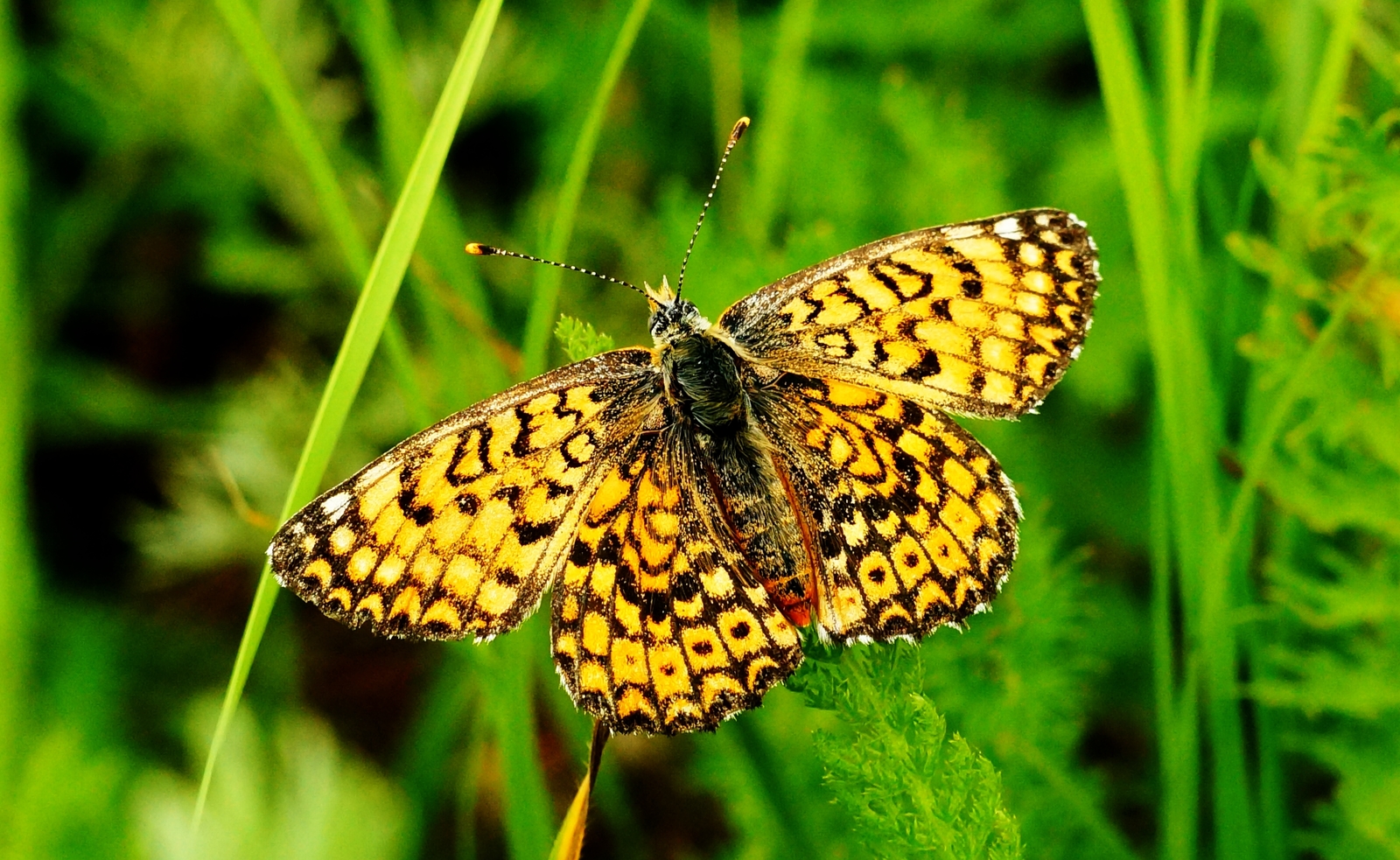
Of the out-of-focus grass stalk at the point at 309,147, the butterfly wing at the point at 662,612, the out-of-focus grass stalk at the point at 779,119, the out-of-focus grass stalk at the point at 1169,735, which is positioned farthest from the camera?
A: the out-of-focus grass stalk at the point at 779,119

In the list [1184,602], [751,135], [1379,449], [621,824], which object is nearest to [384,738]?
[621,824]

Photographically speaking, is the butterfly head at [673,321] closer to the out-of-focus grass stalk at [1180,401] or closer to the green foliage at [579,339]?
the green foliage at [579,339]

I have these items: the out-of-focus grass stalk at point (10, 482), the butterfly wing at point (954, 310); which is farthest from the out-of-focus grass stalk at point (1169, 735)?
the out-of-focus grass stalk at point (10, 482)

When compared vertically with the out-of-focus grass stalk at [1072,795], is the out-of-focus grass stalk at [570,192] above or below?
above

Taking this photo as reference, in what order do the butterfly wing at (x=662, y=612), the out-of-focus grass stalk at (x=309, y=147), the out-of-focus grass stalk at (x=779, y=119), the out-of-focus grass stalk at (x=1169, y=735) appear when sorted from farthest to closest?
the out-of-focus grass stalk at (x=779, y=119) < the out-of-focus grass stalk at (x=1169, y=735) < the out-of-focus grass stalk at (x=309, y=147) < the butterfly wing at (x=662, y=612)

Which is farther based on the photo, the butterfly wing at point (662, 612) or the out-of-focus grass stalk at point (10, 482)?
the out-of-focus grass stalk at point (10, 482)

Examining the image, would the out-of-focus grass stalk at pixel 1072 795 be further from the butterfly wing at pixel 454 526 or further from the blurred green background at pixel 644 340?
the butterfly wing at pixel 454 526

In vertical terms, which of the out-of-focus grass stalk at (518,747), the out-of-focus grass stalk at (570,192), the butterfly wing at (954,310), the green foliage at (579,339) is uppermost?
the out-of-focus grass stalk at (570,192)
